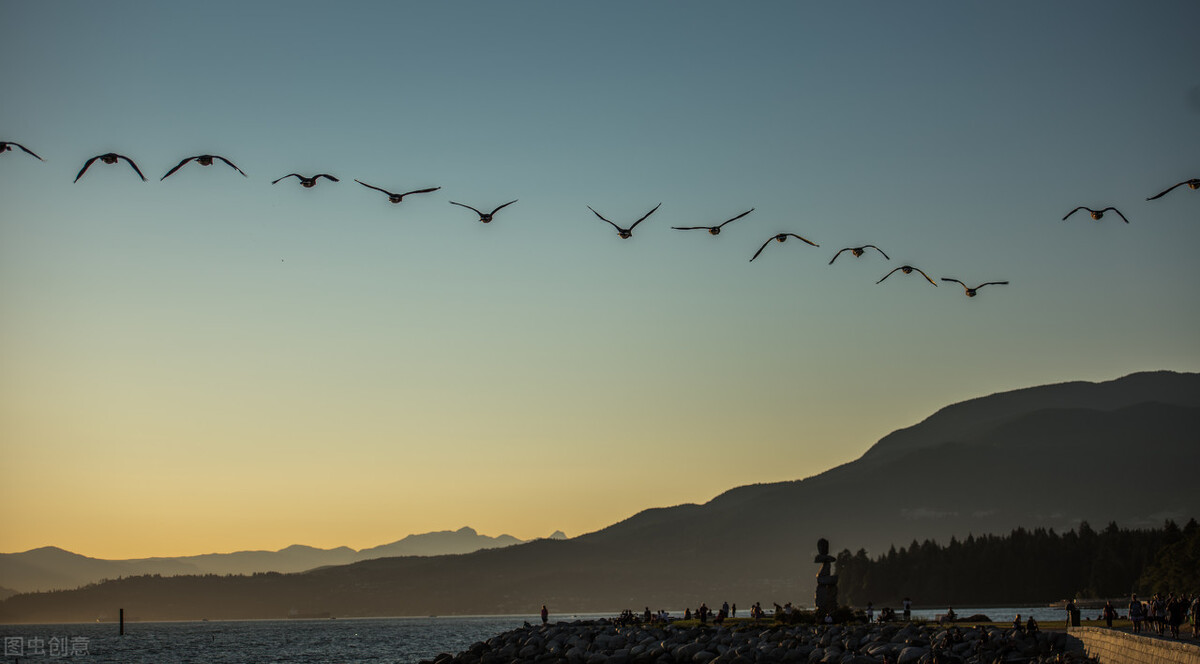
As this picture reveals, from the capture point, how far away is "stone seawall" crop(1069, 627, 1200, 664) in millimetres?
28344

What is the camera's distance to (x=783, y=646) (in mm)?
46250

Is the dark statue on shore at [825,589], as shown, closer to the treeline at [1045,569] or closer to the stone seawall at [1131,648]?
the stone seawall at [1131,648]

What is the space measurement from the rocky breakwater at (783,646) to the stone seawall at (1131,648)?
71 cm

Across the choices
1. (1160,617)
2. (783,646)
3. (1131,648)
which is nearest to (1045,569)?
(783,646)

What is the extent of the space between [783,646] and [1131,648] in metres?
15.8

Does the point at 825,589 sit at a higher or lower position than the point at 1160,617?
higher

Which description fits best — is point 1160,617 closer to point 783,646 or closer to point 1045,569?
point 783,646

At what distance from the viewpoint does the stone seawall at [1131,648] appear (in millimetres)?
28344

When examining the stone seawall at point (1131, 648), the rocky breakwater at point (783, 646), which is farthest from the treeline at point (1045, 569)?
the stone seawall at point (1131, 648)

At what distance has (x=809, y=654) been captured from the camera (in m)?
45.2

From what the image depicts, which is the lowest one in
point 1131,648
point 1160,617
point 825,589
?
point 1131,648

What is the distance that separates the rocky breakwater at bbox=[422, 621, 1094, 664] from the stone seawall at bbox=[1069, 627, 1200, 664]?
27.9 inches

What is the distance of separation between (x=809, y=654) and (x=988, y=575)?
160 m

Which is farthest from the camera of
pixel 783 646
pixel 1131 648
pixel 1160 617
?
pixel 783 646
